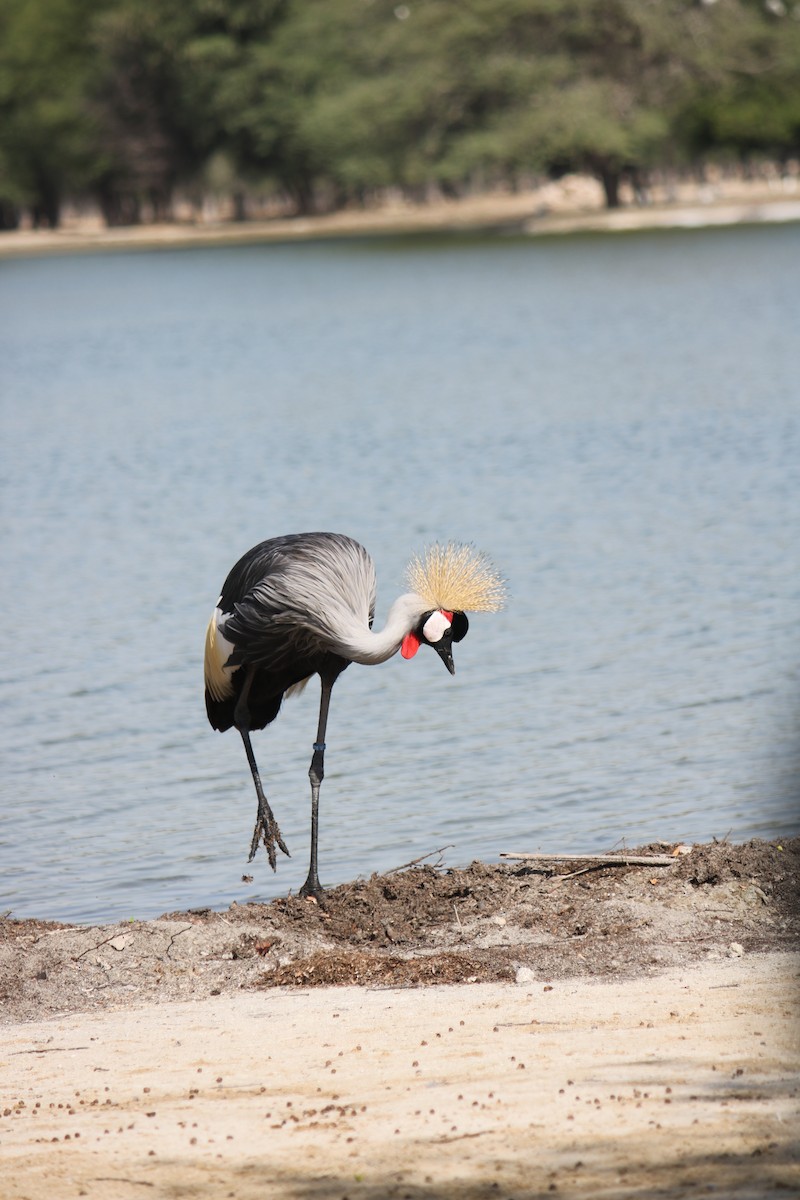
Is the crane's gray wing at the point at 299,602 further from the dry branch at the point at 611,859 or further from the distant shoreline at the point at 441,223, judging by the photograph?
the distant shoreline at the point at 441,223

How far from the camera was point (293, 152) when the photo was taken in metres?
109

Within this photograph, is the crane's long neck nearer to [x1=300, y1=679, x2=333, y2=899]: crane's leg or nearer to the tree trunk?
[x1=300, y1=679, x2=333, y2=899]: crane's leg

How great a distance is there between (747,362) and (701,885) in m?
25.0

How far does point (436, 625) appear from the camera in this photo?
7758 mm

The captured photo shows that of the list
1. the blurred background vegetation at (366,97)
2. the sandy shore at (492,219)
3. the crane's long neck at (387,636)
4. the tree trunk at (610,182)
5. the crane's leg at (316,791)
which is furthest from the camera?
the tree trunk at (610,182)

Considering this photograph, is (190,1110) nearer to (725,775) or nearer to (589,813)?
(589,813)

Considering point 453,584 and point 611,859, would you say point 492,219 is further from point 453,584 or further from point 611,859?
point 611,859

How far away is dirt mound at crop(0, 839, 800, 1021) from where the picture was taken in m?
7.07

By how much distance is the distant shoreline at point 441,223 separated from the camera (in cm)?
8625

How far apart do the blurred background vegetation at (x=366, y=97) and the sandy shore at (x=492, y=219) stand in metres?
1.91

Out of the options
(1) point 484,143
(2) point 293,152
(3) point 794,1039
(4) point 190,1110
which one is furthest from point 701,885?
(2) point 293,152

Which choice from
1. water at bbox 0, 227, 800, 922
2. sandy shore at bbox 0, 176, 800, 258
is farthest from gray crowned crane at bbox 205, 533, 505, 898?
sandy shore at bbox 0, 176, 800, 258

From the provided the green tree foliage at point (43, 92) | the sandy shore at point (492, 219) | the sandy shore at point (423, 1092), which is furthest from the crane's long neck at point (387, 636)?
the green tree foliage at point (43, 92)

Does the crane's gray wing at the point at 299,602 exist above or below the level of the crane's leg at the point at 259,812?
above
